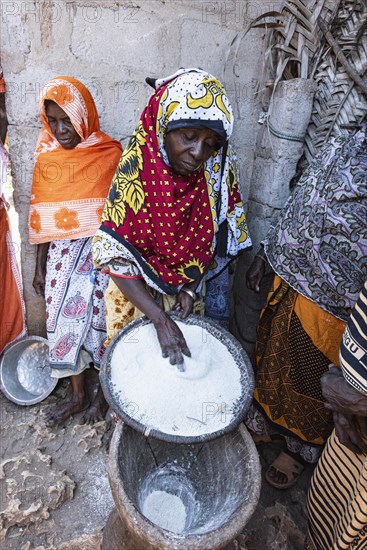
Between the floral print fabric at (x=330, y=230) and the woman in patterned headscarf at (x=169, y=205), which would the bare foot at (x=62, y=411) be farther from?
the floral print fabric at (x=330, y=230)

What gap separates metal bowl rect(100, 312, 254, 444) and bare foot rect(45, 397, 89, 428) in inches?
35.1

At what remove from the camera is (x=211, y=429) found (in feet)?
4.43

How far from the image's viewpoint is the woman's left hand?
1709 millimetres

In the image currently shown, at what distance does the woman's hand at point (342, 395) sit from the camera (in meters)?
1.14

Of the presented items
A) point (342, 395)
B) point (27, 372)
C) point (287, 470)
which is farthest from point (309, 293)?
point (27, 372)

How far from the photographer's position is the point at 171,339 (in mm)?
1525

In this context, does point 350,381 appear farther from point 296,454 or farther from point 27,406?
point 27,406

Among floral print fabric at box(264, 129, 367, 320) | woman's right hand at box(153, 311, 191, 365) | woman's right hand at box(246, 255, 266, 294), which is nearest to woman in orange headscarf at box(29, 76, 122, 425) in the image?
woman's right hand at box(153, 311, 191, 365)

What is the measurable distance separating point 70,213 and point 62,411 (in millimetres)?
1047

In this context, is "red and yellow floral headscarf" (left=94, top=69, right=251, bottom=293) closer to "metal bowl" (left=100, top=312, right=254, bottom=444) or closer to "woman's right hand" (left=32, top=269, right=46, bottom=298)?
"metal bowl" (left=100, top=312, right=254, bottom=444)

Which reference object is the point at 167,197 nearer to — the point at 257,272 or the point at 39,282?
the point at 257,272

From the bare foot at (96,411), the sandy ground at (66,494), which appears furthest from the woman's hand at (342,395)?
the bare foot at (96,411)

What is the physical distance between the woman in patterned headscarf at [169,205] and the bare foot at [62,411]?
684 millimetres

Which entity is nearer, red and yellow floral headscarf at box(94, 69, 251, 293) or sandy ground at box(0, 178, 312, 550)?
red and yellow floral headscarf at box(94, 69, 251, 293)
